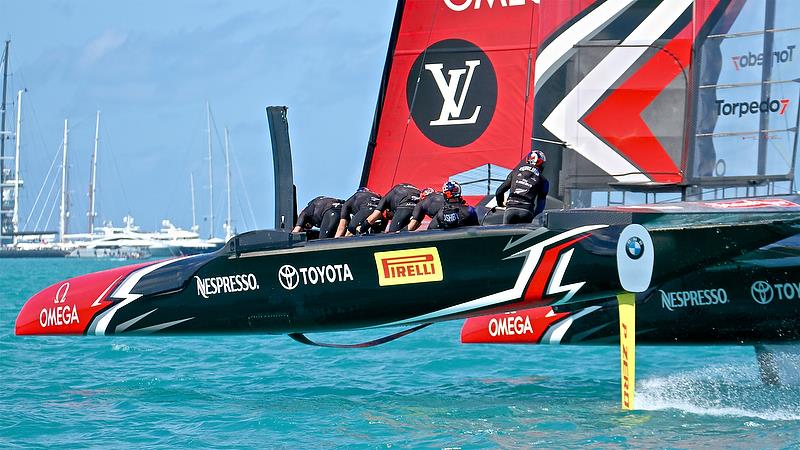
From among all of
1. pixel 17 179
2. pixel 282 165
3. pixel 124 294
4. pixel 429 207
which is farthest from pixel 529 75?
pixel 17 179

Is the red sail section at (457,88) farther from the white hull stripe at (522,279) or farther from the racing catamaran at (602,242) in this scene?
the white hull stripe at (522,279)

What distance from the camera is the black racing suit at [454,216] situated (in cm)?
718

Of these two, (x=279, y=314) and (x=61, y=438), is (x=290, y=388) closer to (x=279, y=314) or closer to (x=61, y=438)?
(x=279, y=314)

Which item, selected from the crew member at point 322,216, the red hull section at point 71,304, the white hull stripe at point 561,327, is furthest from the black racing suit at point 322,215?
the white hull stripe at point 561,327

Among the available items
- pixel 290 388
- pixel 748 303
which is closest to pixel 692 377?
pixel 748 303

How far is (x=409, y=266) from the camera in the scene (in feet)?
23.0

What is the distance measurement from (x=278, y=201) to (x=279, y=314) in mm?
970

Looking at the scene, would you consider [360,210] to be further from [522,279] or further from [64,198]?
[64,198]

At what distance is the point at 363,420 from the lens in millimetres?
7309

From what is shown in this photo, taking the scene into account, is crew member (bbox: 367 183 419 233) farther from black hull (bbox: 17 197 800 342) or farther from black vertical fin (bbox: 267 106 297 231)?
black hull (bbox: 17 197 800 342)

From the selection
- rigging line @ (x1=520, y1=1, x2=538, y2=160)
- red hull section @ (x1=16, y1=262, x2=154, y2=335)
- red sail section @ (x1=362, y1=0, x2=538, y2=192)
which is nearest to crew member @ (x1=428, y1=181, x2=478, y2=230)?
red hull section @ (x1=16, y1=262, x2=154, y2=335)

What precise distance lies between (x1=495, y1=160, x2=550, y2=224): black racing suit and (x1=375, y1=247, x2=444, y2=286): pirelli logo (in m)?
0.70

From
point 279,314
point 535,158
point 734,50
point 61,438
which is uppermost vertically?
point 734,50

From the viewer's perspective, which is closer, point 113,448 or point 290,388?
point 113,448
